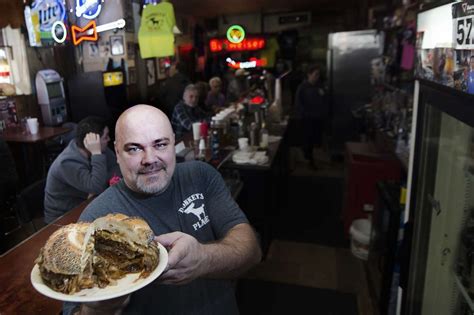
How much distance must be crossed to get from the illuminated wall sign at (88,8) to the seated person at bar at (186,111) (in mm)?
1595

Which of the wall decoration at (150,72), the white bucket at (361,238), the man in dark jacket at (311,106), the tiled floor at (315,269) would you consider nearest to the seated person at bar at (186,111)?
the wall decoration at (150,72)

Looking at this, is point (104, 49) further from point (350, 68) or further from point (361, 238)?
point (350, 68)

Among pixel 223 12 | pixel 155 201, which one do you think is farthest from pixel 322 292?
pixel 223 12

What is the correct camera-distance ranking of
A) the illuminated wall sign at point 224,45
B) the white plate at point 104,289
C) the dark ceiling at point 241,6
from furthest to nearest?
the illuminated wall sign at point 224,45 < the dark ceiling at point 241,6 < the white plate at point 104,289

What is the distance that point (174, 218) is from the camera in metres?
1.30

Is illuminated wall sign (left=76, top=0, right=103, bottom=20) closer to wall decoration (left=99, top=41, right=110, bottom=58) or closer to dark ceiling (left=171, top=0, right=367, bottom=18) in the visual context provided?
wall decoration (left=99, top=41, right=110, bottom=58)

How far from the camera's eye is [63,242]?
2.67ft

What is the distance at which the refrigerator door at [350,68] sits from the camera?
19.8 feet

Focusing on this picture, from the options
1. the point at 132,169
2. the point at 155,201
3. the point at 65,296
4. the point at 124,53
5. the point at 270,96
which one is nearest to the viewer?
the point at 65,296

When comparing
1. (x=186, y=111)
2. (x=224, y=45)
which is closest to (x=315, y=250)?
(x=186, y=111)

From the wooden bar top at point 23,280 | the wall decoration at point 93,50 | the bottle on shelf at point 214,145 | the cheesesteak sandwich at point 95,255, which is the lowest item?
the wooden bar top at point 23,280

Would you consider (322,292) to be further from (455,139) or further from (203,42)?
(203,42)

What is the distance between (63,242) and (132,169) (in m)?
0.36

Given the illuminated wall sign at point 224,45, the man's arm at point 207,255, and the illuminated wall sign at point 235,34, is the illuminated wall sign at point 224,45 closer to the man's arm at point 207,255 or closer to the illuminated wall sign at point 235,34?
the illuminated wall sign at point 235,34
